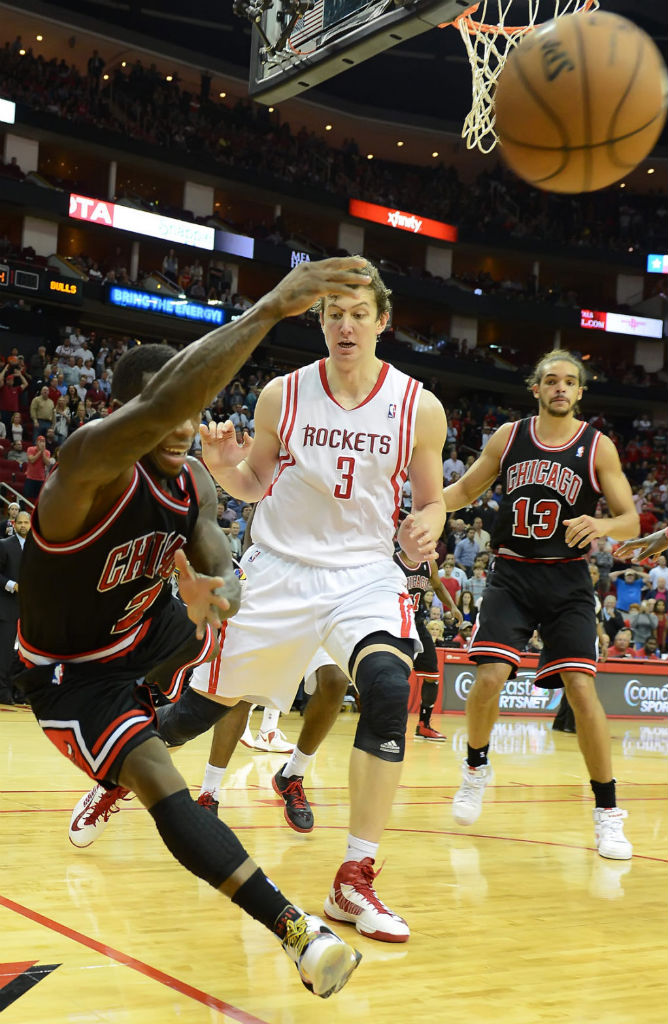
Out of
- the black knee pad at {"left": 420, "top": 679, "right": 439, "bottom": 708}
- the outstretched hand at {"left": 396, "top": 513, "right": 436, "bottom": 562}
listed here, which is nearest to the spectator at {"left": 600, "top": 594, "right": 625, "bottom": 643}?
the black knee pad at {"left": 420, "top": 679, "right": 439, "bottom": 708}

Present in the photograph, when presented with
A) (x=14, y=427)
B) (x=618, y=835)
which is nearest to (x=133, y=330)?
(x=14, y=427)

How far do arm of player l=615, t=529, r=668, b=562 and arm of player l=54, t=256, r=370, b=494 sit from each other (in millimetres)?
2866

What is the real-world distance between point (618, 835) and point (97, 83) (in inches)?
1079

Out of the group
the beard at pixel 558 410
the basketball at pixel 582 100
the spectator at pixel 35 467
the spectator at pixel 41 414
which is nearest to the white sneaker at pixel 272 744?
the beard at pixel 558 410

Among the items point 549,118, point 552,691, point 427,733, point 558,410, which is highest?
point 549,118

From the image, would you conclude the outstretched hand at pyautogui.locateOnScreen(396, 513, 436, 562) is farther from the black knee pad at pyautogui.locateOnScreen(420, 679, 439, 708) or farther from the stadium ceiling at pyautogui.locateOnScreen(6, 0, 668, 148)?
the stadium ceiling at pyautogui.locateOnScreen(6, 0, 668, 148)

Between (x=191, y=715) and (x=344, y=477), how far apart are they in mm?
1162

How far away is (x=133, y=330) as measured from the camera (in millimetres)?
28766

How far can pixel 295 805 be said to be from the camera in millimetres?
5105

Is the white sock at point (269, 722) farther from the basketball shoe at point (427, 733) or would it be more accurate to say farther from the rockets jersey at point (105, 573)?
the rockets jersey at point (105, 573)

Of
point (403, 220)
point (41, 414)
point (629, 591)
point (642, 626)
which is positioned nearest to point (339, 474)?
point (642, 626)

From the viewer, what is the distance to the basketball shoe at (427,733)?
1044cm

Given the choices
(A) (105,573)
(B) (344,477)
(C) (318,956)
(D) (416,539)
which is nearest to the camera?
(C) (318,956)

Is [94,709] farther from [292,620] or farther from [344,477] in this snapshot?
[344,477]
